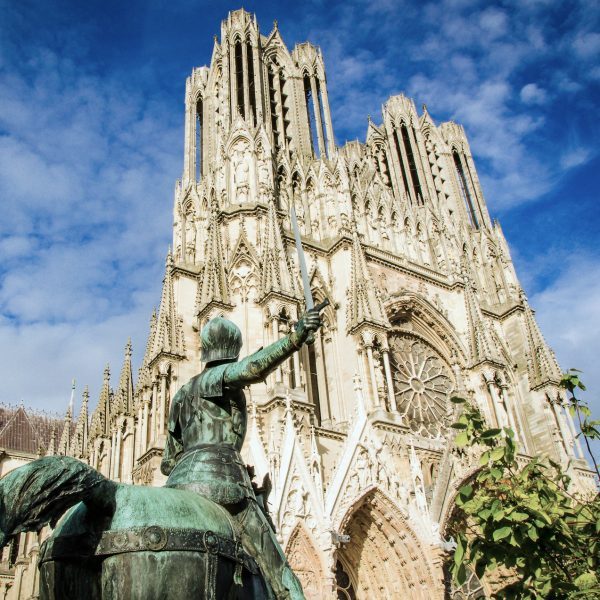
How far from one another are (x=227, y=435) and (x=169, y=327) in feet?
43.6

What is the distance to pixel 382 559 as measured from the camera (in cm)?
1442

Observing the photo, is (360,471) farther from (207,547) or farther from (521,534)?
(207,547)

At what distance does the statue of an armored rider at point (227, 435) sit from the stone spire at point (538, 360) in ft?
62.1

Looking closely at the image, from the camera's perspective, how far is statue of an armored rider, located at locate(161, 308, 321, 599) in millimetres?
3557

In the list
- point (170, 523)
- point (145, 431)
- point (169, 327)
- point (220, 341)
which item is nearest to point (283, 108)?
point (169, 327)

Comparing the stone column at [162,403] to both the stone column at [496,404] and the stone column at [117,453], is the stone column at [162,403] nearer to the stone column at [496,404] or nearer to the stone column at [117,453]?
the stone column at [117,453]

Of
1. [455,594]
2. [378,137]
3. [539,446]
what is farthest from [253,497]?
[378,137]

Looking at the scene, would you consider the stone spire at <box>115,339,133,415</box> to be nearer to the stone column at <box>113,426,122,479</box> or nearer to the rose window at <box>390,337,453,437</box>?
the stone column at <box>113,426,122,479</box>

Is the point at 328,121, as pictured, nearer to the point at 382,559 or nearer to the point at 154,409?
the point at 154,409

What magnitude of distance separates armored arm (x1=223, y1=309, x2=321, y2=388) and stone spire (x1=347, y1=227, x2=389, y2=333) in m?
13.5

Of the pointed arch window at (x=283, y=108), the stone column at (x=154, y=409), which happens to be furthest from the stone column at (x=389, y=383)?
the pointed arch window at (x=283, y=108)

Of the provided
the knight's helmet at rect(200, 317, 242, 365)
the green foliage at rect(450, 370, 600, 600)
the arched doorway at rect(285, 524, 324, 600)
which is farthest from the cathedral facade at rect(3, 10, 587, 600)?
the knight's helmet at rect(200, 317, 242, 365)

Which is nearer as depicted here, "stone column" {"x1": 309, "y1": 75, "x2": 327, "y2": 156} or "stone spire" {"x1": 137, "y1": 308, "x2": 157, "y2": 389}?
"stone spire" {"x1": 137, "y1": 308, "x2": 157, "y2": 389}

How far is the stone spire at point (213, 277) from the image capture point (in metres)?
16.1
